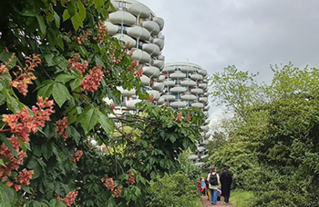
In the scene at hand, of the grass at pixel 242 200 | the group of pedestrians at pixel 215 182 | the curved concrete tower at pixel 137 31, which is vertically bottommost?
the grass at pixel 242 200

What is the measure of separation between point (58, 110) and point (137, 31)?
1462 inches

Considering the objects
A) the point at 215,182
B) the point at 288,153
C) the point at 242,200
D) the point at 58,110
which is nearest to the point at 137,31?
the point at 215,182

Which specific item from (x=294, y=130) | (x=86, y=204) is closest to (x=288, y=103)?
(x=294, y=130)

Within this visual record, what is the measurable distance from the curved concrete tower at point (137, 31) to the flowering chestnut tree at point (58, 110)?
3117 centimetres

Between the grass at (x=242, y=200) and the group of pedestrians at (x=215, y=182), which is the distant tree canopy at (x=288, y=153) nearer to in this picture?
the grass at (x=242, y=200)

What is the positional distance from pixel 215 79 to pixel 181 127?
23926 millimetres

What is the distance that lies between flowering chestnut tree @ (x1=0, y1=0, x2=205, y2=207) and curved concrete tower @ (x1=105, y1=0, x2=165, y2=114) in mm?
31169

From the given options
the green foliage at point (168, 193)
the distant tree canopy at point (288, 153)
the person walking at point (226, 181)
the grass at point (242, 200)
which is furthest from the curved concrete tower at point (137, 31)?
the distant tree canopy at point (288, 153)

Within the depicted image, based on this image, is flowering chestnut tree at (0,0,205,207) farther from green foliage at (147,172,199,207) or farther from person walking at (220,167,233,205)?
person walking at (220,167,233,205)

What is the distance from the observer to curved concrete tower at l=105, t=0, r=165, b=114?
3756 centimetres

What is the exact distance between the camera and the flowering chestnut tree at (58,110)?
174 centimetres

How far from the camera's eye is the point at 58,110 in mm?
3105

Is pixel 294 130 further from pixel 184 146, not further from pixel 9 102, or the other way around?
pixel 9 102

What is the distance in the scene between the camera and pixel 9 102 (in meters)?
1.46
